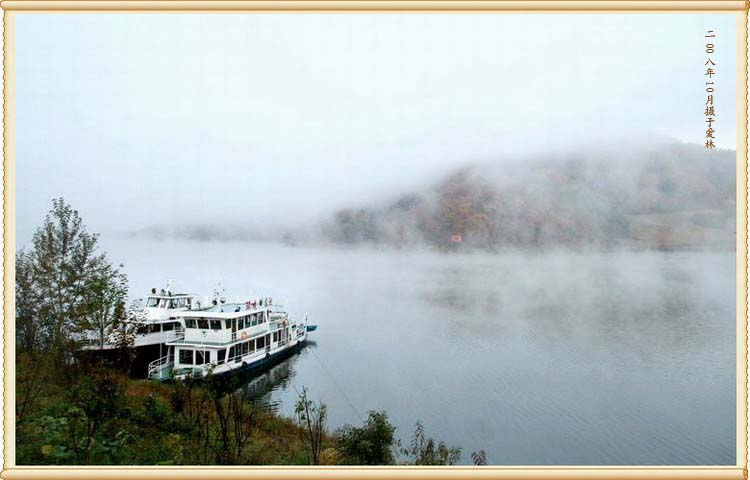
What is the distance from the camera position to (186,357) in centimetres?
1189

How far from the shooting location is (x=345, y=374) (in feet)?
42.3

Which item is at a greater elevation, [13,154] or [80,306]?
[13,154]

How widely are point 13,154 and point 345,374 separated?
10561 millimetres

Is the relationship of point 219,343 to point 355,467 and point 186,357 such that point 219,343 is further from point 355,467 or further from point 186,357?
point 355,467

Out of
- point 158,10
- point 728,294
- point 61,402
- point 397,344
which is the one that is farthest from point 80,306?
point 728,294

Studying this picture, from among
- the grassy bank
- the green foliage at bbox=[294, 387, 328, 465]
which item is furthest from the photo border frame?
the green foliage at bbox=[294, 387, 328, 465]

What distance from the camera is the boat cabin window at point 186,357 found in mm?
11844

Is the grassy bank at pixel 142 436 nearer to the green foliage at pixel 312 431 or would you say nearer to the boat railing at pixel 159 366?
the green foliage at pixel 312 431

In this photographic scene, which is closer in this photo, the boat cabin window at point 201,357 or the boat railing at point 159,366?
the boat railing at point 159,366

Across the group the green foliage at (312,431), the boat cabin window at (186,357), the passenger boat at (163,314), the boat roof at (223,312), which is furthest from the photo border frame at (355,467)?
the boat cabin window at (186,357)

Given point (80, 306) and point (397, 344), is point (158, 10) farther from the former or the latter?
point (397, 344)

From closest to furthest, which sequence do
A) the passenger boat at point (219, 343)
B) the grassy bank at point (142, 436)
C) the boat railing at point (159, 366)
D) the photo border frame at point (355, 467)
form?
the photo border frame at point (355, 467) → the grassy bank at point (142, 436) → the boat railing at point (159, 366) → the passenger boat at point (219, 343)

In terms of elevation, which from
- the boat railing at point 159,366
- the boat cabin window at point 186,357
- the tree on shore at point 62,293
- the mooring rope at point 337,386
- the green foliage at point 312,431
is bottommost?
the mooring rope at point 337,386

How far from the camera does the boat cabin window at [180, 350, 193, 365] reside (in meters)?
11.8
